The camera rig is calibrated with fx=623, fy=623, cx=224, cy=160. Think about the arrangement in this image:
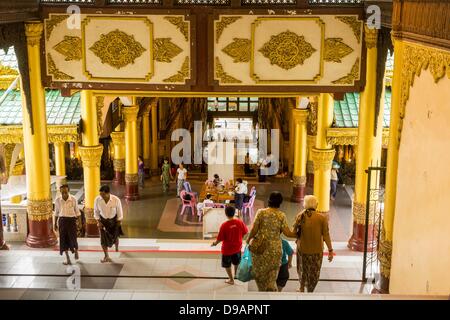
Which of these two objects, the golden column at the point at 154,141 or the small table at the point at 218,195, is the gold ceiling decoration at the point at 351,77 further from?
the golden column at the point at 154,141

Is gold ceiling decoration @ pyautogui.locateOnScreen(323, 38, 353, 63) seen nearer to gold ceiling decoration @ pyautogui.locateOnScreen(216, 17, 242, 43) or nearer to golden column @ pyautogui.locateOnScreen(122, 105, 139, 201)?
gold ceiling decoration @ pyautogui.locateOnScreen(216, 17, 242, 43)

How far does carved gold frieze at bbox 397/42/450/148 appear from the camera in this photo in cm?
477

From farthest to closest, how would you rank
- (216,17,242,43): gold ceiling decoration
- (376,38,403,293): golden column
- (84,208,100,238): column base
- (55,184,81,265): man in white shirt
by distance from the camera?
(84,208,100,238): column base < (216,17,242,43): gold ceiling decoration < (55,184,81,265): man in white shirt < (376,38,403,293): golden column

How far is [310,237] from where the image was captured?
6.37 metres

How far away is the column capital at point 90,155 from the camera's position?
38.7 ft

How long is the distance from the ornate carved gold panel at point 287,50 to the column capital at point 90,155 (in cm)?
304

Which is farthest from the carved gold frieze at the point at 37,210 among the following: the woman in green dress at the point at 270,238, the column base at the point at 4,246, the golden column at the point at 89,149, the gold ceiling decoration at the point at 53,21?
the woman in green dress at the point at 270,238

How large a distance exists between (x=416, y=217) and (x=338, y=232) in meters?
7.85

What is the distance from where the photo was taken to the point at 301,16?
32.4ft

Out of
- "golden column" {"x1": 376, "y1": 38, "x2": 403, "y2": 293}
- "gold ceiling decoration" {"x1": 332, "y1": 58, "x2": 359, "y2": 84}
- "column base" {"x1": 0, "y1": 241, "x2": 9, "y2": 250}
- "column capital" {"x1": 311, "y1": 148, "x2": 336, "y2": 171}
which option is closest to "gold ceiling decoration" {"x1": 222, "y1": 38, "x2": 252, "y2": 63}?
"gold ceiling decoration" {"x1": 332, "y1": 58, "x2": 359, "y2": 84}

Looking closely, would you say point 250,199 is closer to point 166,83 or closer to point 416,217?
point 166,83

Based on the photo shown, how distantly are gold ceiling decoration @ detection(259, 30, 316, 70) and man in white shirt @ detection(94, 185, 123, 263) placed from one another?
3426 millimetres

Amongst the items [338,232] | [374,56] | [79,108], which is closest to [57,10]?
[79,108]

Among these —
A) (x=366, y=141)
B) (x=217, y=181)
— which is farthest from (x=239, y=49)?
(x=217, y=181)
